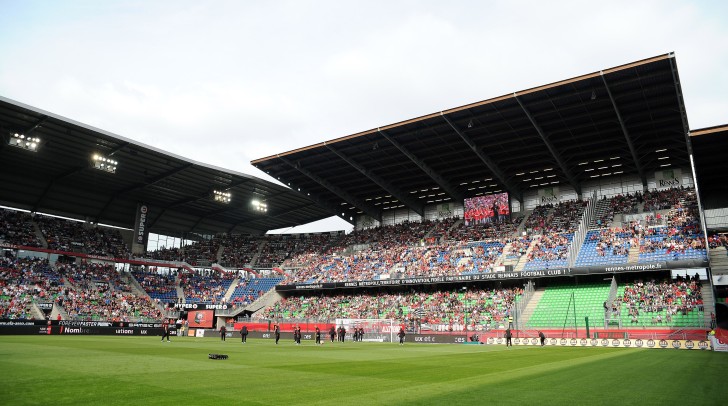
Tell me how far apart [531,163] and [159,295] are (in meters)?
47.5

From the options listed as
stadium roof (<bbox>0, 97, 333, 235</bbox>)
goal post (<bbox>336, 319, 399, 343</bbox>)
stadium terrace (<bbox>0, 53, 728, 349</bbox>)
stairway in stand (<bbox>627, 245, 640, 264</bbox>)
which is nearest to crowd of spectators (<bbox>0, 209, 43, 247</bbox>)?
stadium terrace (<bbox>0, 53, 728, 349</bbox>)

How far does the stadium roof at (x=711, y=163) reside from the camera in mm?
38237

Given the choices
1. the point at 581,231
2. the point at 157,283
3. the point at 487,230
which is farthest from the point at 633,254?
the point at 157,283

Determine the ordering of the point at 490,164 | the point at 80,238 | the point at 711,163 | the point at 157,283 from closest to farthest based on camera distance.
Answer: the point at 711,163, the point at 490,164, the point at 80,238, the point at 157,283

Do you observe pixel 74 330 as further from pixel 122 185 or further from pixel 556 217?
pixel 556 217

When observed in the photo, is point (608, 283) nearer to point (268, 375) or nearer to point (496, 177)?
point (496, 177)

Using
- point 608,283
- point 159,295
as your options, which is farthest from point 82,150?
point 608,283

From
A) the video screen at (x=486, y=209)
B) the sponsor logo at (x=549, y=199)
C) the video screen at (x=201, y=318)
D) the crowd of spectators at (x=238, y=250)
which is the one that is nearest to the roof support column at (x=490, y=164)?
the video screen at (x=486, y=209)

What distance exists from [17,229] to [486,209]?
5547 cm

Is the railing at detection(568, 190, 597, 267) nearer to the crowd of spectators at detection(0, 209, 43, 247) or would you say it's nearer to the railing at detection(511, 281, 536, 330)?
the railing at detection(511, 281, 536, 330)

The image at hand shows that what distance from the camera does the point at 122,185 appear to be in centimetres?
6012

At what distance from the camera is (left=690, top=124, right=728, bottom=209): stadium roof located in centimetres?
3824

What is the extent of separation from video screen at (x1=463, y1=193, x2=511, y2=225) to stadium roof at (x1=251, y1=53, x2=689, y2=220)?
1536mm

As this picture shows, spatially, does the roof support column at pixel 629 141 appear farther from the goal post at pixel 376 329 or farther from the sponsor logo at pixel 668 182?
the goal post at pixel 376 329
